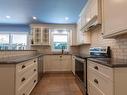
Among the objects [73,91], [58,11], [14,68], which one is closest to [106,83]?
[14,68]

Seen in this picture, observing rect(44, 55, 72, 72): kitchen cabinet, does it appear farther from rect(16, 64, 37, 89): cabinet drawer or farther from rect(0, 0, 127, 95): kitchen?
rect(16, 64, 37, 89): cabinet drawer

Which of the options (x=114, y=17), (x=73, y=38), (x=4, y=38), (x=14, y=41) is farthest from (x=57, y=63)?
(x=114, y=17)

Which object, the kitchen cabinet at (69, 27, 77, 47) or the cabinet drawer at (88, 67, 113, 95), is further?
the kitchen cabinet at (69, 27, 77, 47)

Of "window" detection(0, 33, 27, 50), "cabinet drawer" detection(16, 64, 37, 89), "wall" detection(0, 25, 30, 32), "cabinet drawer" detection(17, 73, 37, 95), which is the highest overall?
"wall" detection(0, 25, 30, 32)

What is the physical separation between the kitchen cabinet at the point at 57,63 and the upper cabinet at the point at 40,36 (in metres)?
0.75

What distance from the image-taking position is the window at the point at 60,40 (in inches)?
273

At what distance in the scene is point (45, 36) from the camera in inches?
258

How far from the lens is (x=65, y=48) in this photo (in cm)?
698

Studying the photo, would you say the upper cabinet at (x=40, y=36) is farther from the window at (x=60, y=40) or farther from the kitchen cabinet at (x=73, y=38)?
the kitchen cabinet at (x=73, y=38)

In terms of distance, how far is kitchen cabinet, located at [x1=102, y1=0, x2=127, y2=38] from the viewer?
71.6 inches

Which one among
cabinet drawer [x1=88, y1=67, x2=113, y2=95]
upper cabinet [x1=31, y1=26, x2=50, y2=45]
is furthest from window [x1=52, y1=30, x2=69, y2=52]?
cabinet drawer [x1=88, y1=67, x2=113, y2=95]

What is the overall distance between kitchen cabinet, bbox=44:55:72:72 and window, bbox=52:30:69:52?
2.29ft

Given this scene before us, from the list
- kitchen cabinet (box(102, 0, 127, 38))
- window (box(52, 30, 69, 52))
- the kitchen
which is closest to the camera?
kitchen cabinet (box(102, 0, 127, 38))

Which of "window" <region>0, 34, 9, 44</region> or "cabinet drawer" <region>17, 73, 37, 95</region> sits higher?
"window" <region>0, 34, 9, 44</region>
